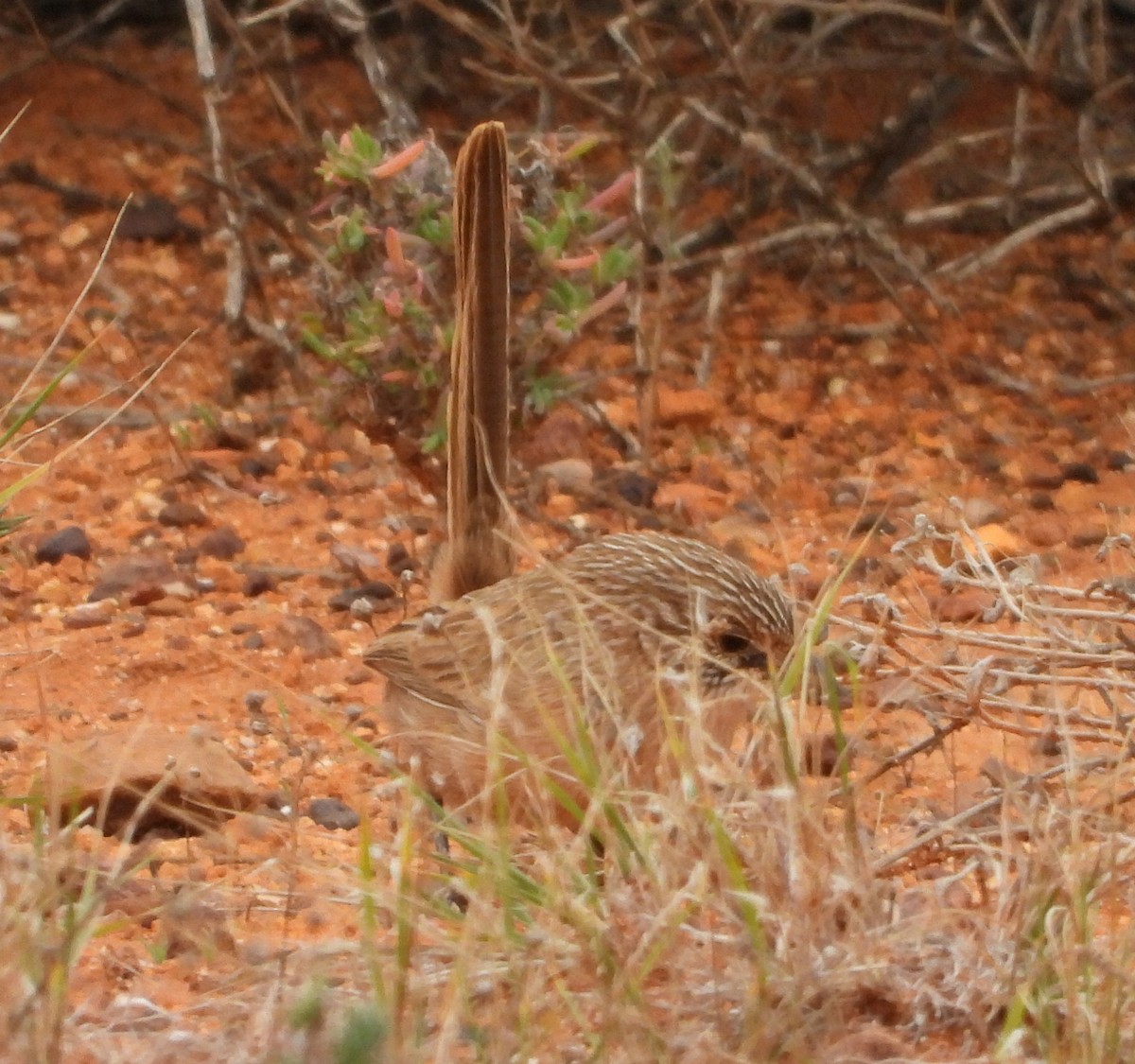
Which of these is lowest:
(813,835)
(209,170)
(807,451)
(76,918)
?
(807,451)

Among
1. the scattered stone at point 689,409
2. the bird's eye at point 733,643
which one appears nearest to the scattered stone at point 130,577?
the scattered stone at point 689,409

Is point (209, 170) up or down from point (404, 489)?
up

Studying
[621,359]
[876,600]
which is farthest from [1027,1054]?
[621,359]

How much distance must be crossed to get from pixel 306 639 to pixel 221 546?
0.65m

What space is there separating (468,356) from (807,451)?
222cm

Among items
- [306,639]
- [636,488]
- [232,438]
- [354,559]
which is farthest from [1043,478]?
[232,438]

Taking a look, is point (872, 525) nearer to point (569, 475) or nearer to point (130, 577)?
point (569, 475)

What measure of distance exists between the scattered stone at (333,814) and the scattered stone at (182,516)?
167cm

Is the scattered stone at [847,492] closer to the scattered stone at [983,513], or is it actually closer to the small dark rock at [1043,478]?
the scattered stone at [983,513]

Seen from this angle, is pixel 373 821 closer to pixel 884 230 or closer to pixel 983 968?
pixel 983 968

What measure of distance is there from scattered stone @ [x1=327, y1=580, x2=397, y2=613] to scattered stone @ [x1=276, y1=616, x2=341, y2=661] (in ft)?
0.61

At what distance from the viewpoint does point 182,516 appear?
5.49 meters

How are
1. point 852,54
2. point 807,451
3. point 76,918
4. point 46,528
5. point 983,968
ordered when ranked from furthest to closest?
point 852,54 < point 807,451 < point 46,528 < point 983,968 < point 76,918

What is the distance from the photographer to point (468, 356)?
3.98 meters
